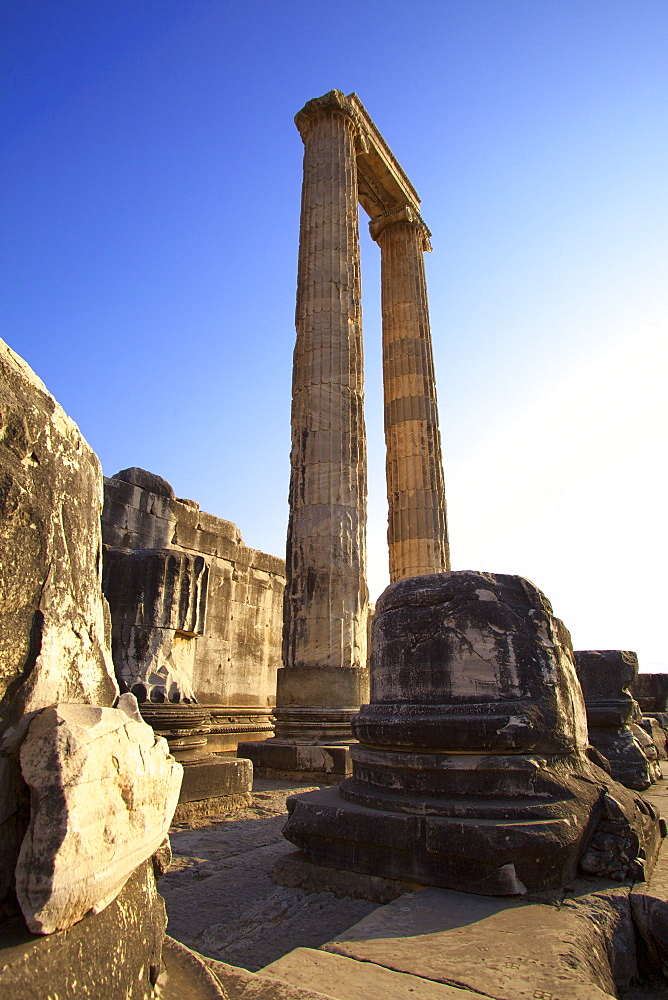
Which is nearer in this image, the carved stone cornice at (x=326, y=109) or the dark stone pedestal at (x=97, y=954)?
the dark stone pedestal at (x=97, y=954)

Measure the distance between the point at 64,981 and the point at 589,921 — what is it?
207 centimetres

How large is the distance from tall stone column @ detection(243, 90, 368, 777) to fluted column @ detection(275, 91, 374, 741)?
0.6 inches

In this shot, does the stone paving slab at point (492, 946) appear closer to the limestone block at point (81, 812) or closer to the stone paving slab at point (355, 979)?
the stone paving slab at point (355, 979)

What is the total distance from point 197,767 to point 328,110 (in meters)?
12.0

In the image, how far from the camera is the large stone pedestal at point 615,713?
5.64 m

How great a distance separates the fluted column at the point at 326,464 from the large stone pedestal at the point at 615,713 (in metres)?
3.11

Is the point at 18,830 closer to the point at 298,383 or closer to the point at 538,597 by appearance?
the point at 538,597

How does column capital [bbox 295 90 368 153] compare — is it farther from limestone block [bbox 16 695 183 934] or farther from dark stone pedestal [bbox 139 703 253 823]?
limestone block [bbox 16 695 183 934]

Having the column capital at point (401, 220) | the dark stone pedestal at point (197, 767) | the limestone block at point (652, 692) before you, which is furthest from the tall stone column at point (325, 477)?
the limestone block at point (652, 692)

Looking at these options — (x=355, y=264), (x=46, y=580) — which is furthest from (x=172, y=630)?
(x=355, y=264)

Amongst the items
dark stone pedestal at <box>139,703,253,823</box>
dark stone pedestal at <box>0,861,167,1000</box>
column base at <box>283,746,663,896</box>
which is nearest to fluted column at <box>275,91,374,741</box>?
dark stone pedestal at <box>139,703,253,823</box>

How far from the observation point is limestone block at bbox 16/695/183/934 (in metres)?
1.12

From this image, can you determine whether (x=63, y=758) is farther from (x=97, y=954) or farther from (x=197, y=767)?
(x=197, y=767)

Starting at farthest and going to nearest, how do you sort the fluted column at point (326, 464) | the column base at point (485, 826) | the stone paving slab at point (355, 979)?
the fluted column at point (326, 464) < the column base at point (485, 826) < the stone paving slab at point (355, 979)
